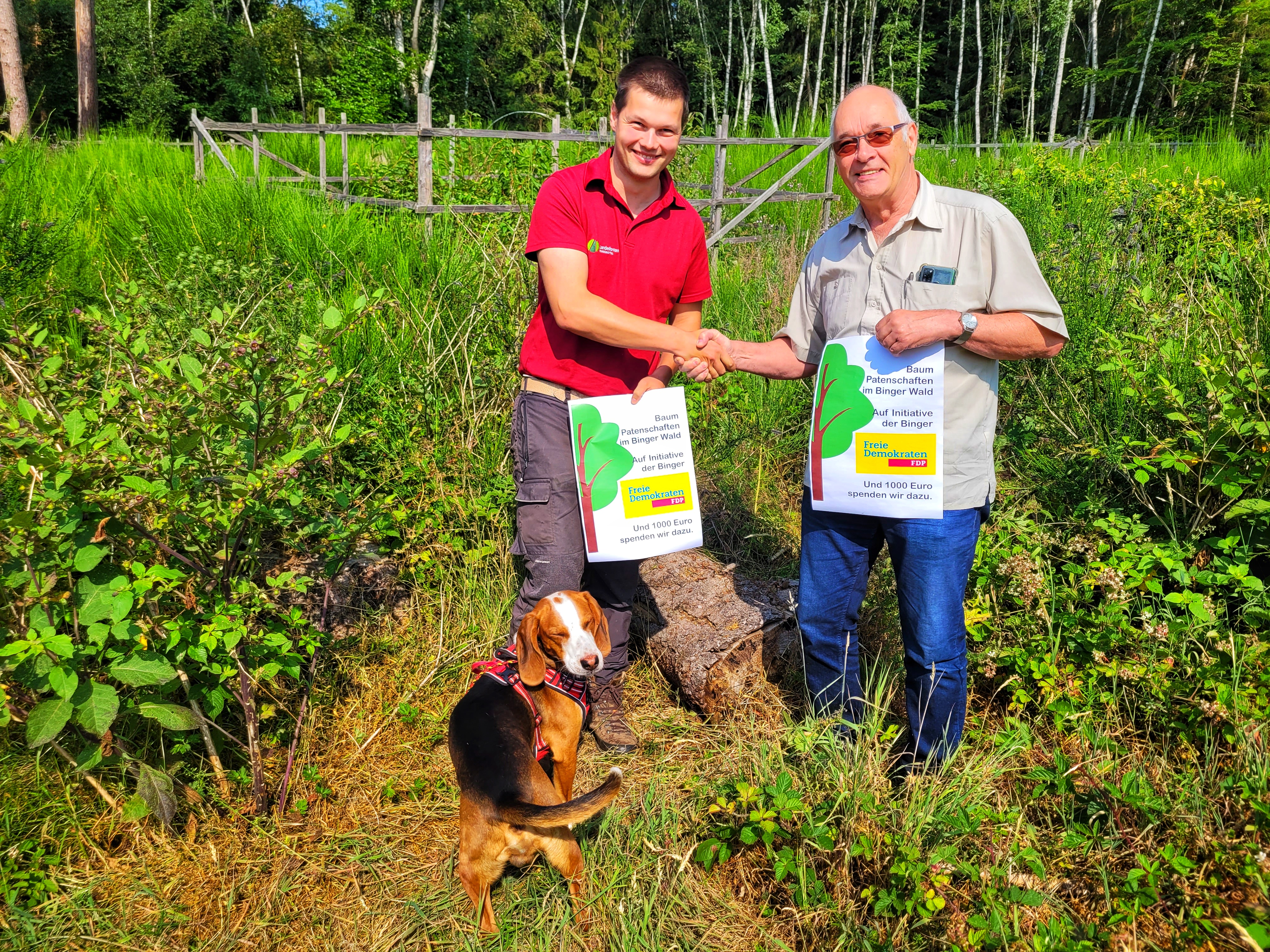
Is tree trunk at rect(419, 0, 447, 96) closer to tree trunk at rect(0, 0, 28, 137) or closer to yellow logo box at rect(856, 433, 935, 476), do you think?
tree trunk at rect(0, 0, 28, 137)

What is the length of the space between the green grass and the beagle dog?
202 millimetres

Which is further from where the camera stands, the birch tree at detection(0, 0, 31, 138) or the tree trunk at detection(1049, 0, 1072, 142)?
the tree trunk at detection(1049, 0, 1072, 142)

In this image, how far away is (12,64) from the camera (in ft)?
44.0

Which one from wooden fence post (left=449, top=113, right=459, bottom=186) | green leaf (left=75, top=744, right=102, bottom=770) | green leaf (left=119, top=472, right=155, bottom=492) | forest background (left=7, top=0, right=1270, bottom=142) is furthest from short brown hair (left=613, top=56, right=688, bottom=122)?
forest background (left=7, top=0, right=1270, bottom=142)

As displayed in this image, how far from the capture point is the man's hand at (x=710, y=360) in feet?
8.93

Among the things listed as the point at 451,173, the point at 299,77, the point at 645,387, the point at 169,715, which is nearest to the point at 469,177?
the point at 451,173

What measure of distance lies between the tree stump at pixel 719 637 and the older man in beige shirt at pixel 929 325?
0.66m

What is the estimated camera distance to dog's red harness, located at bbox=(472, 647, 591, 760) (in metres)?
2.50

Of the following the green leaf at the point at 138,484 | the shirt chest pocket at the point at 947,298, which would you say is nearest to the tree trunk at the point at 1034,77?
the shirt chest pocket at the point at 947,298

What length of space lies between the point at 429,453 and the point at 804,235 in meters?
8.04

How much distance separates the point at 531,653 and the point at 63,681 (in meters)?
1.23

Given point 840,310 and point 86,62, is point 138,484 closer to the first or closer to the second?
point 840,310

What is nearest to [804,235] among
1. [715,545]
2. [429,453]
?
[715,545]

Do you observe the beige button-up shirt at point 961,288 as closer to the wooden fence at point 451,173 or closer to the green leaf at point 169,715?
the green leaf at point 169,715
